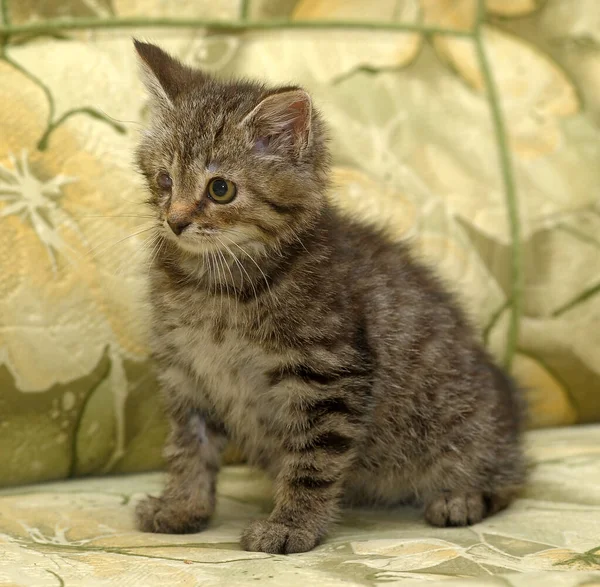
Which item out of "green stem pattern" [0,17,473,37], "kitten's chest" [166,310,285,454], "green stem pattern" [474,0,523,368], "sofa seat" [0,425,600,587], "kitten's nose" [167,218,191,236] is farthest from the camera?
"green stem pattern" [474,0,523,368]

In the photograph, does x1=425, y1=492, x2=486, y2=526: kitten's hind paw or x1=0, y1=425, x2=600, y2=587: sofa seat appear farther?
x1=425, y1=492, x2=486, y2=526: kitten's hind paw

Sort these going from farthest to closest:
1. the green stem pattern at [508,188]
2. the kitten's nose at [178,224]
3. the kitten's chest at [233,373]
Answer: the green stem pattern at [508,188] < the kitten's chest at [233,373] < the kitten's nose at [178,224]

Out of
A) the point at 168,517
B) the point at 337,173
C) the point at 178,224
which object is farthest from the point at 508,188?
the point at 168,517

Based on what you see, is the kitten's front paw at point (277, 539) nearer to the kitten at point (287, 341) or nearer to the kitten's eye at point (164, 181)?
the kitten at point (287, 341)

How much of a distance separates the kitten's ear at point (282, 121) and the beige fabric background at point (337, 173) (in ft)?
1.30

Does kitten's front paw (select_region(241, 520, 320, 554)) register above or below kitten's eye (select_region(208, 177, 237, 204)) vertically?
below

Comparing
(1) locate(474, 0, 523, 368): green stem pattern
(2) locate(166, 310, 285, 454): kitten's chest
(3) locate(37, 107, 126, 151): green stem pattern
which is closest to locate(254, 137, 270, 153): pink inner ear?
(2) locate(166, 310, 285, 454): kitten's chest

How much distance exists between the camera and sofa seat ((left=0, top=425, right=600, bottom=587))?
47.2 inches

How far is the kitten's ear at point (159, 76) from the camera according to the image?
60.0 inches

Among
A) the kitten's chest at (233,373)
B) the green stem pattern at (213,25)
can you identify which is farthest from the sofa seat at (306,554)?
the green stem pattern at (213,25)

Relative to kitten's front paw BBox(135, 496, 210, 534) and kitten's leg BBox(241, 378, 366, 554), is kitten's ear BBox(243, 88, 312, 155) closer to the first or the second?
kitten's leg BBox(241, 378, 366, 554)

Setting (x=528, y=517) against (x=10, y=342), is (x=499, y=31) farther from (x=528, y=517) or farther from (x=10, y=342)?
(x=10, y=342)

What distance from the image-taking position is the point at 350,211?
73.3 inches

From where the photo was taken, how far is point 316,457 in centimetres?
146
